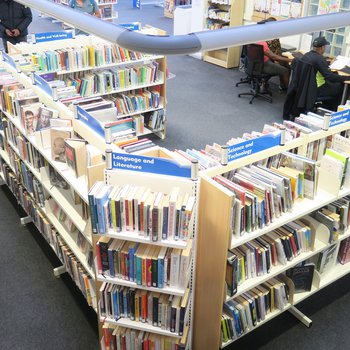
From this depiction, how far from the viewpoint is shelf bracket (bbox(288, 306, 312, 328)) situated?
331 centimetres

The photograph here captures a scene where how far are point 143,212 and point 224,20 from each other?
24.7ft

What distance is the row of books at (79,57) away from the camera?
517 cm

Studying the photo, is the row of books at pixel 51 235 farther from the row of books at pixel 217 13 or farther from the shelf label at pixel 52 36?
the row of books at pixel 217 13

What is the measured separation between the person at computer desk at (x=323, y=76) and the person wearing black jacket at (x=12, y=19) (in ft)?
14.7

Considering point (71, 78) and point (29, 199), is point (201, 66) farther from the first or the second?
point (29, 199)

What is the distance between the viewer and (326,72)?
5.93 meters

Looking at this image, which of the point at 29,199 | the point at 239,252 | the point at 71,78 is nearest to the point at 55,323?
the point at 29,199

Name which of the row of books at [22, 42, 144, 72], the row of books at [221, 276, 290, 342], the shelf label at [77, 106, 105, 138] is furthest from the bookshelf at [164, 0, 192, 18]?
the row of books at [221, 276, 290, 342]

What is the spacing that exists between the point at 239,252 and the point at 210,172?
1.90 ft

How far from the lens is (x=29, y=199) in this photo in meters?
4.11

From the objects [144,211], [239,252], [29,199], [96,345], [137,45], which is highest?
[137,45]

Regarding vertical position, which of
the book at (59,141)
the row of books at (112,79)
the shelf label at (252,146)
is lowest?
the row of books at (112,79)

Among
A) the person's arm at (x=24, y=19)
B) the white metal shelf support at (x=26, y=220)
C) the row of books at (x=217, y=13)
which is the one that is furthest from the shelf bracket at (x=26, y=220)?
the row of books at (x=217, y=13)

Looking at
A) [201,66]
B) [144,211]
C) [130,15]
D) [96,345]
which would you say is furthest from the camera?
[130,15]
